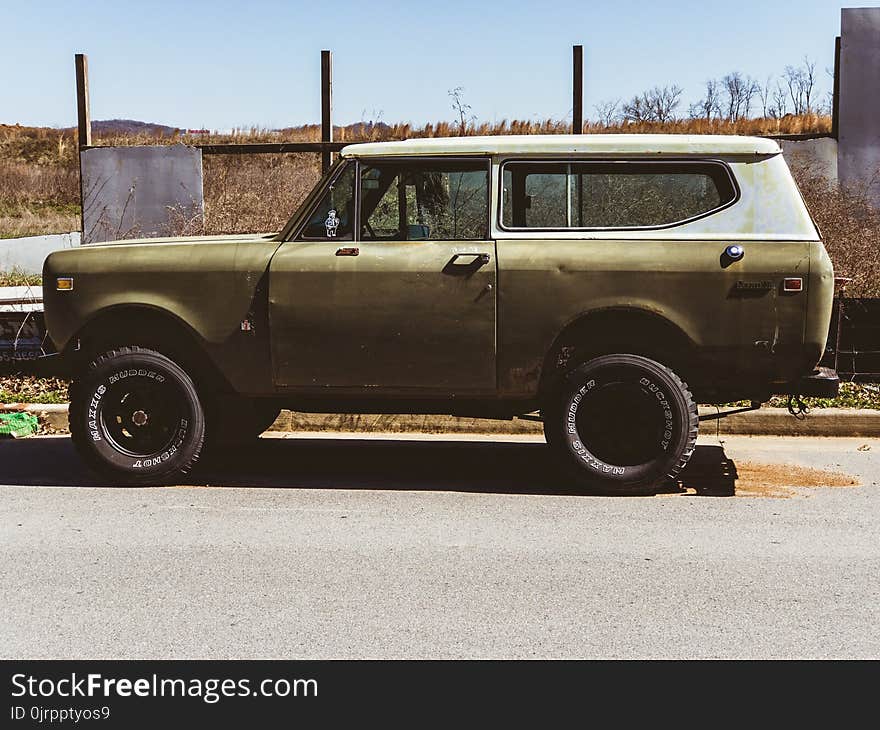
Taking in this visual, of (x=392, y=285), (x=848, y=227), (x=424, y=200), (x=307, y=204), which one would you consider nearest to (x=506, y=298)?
(x=392, y=285)

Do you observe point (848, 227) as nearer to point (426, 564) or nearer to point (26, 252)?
point (426, 564)

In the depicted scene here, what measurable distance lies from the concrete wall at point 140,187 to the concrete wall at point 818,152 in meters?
7.08

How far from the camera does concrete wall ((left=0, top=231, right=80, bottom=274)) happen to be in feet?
60.8

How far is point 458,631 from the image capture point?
14.9 ft

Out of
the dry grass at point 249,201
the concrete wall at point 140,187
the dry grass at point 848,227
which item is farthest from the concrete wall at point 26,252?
the dry grass at point 848,227

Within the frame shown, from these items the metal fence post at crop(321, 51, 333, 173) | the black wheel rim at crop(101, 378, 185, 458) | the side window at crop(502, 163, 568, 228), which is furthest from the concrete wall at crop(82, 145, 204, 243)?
the side window at crop(502, 163, 568, 228)

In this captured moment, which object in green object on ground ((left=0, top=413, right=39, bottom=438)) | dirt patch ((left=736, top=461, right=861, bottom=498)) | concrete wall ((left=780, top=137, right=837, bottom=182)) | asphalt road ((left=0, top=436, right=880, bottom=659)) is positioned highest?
concrete wall ((left=780, top=137, right=837, bottom=182))

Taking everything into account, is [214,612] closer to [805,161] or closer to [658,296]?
[658,296]

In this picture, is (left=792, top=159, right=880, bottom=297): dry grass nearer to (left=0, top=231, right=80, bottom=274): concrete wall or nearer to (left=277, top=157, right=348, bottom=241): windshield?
(left=277, top=157, right=348, bottom=241): windshield

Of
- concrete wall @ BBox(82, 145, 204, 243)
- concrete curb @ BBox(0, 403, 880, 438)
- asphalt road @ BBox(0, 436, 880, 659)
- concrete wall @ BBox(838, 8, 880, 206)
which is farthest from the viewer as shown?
concrete wall @ BBox(82, 145, 204, 243)

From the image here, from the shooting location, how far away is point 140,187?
15.0m

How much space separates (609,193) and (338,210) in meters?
1.62

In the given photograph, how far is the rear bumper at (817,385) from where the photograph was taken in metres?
7.02

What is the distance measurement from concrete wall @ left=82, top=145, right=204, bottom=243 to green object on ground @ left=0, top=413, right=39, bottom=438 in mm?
5814
